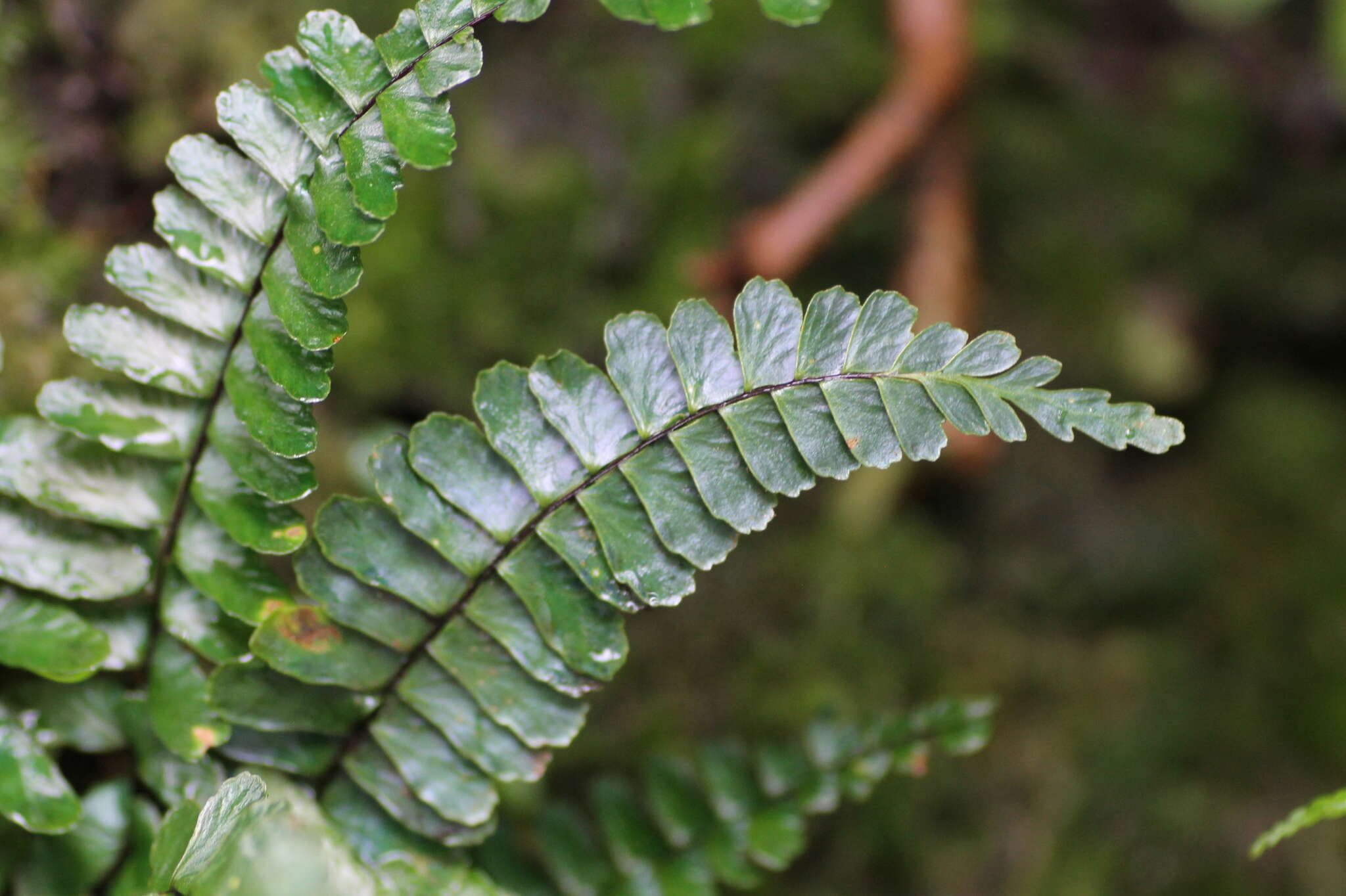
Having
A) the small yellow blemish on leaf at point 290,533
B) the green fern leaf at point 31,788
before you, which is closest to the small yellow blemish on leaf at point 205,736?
the green fern leaf at point 31,788

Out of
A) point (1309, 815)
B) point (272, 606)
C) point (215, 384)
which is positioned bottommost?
point (1309, 815)

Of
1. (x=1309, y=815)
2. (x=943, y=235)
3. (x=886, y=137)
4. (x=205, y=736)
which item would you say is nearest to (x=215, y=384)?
(x=205, y=736)

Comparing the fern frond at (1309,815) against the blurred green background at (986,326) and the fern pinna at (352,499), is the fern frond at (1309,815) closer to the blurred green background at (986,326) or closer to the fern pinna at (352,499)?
the fern pinna at (352,499)

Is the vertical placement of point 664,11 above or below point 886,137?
below

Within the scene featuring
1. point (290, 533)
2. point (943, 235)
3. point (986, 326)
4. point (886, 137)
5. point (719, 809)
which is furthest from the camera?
point (986, 326)

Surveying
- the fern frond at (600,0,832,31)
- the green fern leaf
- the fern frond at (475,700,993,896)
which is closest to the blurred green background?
the fern frond at (475,700,993,896)

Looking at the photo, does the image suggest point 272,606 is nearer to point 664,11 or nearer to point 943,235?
point 664,11

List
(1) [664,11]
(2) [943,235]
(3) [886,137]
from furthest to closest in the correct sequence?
(2) [943,235] < (3) [886,137] < (1) [664,11]

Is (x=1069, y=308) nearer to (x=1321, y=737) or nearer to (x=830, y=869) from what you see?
(x=1321, y=737)
